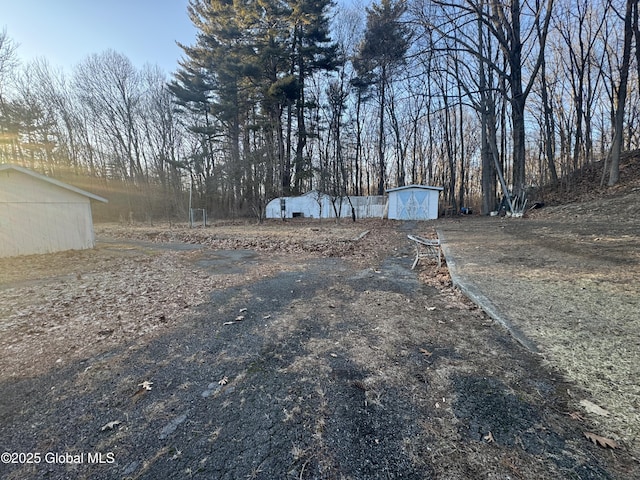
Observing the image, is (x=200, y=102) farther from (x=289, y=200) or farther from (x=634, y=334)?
(x=634, y=334)

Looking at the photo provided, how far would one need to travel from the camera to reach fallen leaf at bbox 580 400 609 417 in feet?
6.20

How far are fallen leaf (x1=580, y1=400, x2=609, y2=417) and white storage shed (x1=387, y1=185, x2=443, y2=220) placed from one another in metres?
21.2

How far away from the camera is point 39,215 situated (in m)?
9.84

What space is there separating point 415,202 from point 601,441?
21.7 meters

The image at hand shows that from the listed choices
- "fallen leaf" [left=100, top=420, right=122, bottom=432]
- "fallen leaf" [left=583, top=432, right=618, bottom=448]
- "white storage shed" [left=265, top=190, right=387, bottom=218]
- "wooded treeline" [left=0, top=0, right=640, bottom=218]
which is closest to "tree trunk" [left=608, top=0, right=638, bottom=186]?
"wooded treeline" [left=0, top=0, right=640, bottom=218]

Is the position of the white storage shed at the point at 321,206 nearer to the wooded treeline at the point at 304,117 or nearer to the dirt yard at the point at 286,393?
the wooded treeline at the point at 304,117

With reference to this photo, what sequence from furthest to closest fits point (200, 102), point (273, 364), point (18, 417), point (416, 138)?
point (416, 138) < point (200, 102) < point (273, 364) < point (18, 417)

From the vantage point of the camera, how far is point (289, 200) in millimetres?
26125

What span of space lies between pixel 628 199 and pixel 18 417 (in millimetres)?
17970

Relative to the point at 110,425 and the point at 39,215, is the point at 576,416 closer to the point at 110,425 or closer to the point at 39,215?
the point at 110,425

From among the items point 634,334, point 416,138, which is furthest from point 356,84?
point 634,334

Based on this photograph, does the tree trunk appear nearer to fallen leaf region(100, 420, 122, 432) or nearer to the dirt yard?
the dirt yard

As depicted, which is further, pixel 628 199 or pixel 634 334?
pixel 628 199

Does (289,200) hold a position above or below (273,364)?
above
